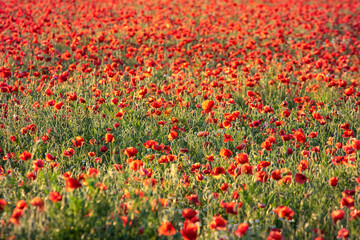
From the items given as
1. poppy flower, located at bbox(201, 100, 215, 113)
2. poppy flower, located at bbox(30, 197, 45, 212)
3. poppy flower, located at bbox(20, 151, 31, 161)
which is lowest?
poppy flower, located at bbox(201, 100, 215, 113)

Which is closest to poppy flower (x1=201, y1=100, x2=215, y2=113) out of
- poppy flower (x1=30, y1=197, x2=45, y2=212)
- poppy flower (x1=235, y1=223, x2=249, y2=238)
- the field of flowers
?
the field of flowers

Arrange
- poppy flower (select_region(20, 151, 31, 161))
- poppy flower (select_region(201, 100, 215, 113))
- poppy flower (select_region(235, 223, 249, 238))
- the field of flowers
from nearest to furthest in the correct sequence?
poppy flower (select_region(235, 223, 249, 238)) < the field of flowers < poppy flower (select_region(20, 151, 31, 161)) < poppy flower (select_region(201, 100, 215, 113))

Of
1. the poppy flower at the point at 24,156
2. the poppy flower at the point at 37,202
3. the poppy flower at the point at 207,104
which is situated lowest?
the poppy flower at the point at 207,104

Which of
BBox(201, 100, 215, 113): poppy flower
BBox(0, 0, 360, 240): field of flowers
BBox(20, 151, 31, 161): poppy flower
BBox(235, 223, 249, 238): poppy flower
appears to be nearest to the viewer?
BBox(235, 223, 249, 238): poppy flower

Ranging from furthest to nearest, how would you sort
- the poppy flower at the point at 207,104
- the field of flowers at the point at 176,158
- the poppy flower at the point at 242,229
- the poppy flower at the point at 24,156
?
the poppy flower at the point at 207,104
the poppy flower at the point at 24,156
the field of flowers at the point at 176,158
the poppy flower at the point at 242,229

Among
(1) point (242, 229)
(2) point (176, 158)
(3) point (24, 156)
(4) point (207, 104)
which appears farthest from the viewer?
(4) point (207, 104)

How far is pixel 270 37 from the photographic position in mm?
8328

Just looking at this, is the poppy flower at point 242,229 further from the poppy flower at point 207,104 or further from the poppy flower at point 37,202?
the poppy flower at point 207,104

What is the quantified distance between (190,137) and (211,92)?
1.30 meters

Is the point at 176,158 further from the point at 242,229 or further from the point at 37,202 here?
the point at 37,202

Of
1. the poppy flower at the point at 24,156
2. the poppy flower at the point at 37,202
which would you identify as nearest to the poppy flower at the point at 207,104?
the poppy flower at the point at 24,156

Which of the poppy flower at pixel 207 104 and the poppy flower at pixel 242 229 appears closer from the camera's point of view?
the poppy flower at pixel 242 229

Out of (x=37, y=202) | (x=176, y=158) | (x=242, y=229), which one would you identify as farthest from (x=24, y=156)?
(x=242, y=229)

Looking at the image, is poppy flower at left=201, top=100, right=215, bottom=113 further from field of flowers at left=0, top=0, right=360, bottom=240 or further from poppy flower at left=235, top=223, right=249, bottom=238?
poppy flower at left=235, top=223, right=249, bottom=238
